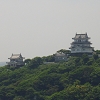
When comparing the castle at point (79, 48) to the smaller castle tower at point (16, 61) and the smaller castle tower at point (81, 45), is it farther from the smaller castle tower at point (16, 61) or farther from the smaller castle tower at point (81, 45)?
the smaller castle tower at point (16, 61)

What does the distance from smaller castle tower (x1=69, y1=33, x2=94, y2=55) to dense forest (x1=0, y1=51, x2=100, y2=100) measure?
17.5 ft

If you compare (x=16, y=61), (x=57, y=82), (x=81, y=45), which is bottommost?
(x=57, y=82)

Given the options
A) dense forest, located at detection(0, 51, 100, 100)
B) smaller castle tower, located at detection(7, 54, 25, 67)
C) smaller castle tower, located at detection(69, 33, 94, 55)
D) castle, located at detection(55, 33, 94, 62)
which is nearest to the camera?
dense forest, located at detection(0, 51, 100, 100)

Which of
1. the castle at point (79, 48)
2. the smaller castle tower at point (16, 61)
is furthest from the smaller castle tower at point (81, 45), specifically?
the smaller castle tower at point (16, 61)

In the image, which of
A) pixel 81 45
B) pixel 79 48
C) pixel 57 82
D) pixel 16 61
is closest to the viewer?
pixel 57 82

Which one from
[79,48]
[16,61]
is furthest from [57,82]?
[16,61]

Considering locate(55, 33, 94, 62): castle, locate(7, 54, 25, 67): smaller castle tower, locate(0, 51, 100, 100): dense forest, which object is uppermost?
locate(55, 33, 94, 62): castle

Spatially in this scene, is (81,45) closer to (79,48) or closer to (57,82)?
(79,48)

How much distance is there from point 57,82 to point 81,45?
14709mm

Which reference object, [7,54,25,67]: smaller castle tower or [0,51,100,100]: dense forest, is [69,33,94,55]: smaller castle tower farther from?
[7,54,25,67]: smaller castle tower

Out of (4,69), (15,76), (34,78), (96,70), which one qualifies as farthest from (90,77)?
(4,69)

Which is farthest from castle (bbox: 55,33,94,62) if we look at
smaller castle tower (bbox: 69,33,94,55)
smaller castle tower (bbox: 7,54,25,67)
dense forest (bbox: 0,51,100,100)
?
smaller castle tower (bbox: 7,54,25,67)

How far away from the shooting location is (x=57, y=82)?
145 feet

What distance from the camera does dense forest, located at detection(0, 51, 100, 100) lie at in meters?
39.6
